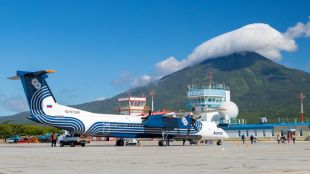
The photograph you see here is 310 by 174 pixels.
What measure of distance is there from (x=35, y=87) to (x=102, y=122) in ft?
28.0

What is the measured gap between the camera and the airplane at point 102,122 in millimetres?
47344

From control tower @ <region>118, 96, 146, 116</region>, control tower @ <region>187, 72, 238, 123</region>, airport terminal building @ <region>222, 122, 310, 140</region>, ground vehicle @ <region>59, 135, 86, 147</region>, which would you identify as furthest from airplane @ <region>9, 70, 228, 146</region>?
control tower @ <region>118, 96, 146, 116</region>

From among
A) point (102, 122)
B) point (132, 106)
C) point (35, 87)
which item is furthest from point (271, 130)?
point (35, 87)

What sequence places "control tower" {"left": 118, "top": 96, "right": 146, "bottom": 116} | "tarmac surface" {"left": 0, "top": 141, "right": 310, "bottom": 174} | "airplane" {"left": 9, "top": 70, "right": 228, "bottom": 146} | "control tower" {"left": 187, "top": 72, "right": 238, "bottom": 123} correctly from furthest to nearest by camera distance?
1. "control tower" {"left": 118, "top": 96, "right": 146, "bottom": 116}
2. "control tower" {"left": 187, "top": 72, "right": 238, "bottom": 123}
3. "airplane" {"left": 9, "top": 70, "right": 228, "bottom": 146}
4. "tarmac surface" {"left": 0, "top": 141, "right": 310, "bottom": 174}

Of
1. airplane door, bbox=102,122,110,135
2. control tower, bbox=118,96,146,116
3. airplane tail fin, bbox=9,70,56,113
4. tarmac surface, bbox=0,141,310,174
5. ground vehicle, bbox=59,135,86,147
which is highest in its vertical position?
control tower, bbox=118,96,146,116

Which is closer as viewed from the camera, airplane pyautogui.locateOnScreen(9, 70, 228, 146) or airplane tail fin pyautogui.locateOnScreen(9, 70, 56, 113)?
airplane tail fin pyautogui.locateOnScreen(9, 70, 56, 113)

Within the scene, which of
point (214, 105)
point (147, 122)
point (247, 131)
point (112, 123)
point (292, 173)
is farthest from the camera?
point (214, 105)

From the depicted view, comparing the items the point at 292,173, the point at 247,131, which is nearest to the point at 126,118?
the point at 292,173

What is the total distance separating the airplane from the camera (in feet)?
155

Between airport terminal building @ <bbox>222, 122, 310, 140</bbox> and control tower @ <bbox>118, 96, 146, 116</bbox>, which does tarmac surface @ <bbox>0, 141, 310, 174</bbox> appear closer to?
airport terminal building @ <bbox>222, 122, 310, 140</bbox>

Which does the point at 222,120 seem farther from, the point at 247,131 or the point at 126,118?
the point at 126,118

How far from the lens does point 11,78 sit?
158ft

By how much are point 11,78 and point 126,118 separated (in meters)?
13.9

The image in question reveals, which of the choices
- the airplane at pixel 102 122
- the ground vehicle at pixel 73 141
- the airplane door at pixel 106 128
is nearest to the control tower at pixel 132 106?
the airplane at pixel 102 122
